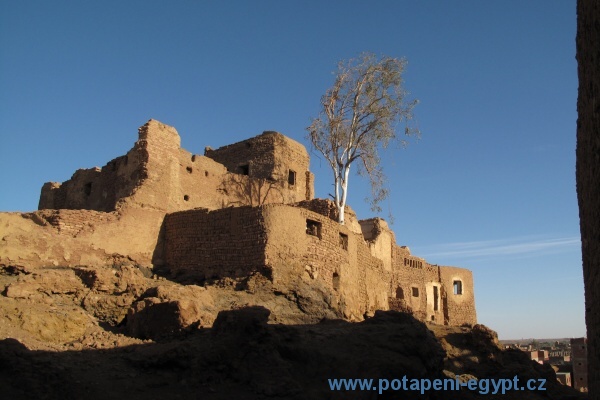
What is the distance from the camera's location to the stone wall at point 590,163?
524cm

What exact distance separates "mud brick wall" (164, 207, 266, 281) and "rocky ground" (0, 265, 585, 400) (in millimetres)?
704

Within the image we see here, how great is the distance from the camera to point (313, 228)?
628 inches

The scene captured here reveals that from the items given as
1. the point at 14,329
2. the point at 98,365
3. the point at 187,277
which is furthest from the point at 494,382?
the point at 14,329

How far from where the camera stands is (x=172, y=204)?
668 inches

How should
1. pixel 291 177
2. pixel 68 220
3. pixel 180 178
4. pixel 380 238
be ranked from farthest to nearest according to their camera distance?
1. pixel 380 238
2. pixel 291 177
3. pixel 180 178
4. pixel 68 220

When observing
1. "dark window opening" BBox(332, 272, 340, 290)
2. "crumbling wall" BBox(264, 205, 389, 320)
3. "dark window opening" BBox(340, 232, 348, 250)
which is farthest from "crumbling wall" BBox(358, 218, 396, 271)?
"dark window opening" BBox(332, 272, 340, 290)

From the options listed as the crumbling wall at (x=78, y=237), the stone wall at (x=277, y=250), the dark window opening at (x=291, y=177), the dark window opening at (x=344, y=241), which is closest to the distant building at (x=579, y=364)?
the stone wall at (x=277, y=250)

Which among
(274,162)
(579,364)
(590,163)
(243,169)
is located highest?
(274,162)

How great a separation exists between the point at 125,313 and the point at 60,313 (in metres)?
1.38

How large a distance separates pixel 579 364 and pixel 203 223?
2830cm

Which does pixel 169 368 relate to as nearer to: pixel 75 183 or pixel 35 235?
pixel 35 235

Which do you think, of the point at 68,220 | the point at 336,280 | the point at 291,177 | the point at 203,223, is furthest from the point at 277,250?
the point at 291,177

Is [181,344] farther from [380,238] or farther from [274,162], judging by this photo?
[380,238]

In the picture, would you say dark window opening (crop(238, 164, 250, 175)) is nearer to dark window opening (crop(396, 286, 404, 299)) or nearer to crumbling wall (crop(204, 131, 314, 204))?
crumbling wall (crop(204, 131, 314, 204))
